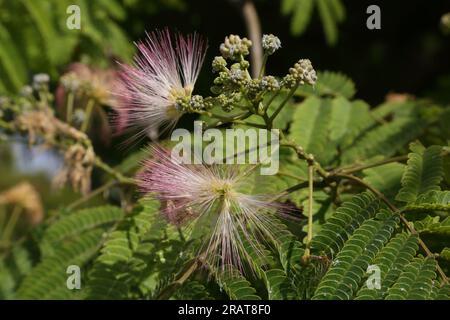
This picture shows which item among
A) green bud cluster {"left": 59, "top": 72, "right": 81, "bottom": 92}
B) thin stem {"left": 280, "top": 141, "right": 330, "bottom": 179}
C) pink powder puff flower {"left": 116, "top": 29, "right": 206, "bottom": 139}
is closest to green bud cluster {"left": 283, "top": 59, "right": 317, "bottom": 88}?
thin stem {"left": 280, "top": 141, "right": 330, "bottom": 179}

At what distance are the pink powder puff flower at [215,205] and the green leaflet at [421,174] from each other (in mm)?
452

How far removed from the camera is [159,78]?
2.20 metres

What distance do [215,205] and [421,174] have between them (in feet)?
2.40

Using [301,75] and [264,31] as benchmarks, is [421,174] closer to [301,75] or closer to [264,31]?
[301,75]

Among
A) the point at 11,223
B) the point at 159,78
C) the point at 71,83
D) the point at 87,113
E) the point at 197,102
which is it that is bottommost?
the point at 11,223

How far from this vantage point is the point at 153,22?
6.07 m

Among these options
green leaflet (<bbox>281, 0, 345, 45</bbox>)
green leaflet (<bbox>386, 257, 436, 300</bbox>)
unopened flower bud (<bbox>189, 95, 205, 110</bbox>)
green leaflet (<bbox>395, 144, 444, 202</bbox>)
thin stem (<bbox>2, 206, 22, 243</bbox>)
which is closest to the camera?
green leaflet (<bbox>386, 257, 436, 300</bbox>)

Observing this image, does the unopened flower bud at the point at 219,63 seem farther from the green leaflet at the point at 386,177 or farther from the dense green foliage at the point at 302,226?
the green leaflet at the point at 386,177

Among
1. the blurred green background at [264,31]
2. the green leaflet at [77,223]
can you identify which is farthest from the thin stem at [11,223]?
the green leaflet at [77,223]

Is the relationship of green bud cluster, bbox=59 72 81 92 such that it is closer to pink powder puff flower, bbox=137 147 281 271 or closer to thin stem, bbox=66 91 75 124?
thin stem, bbox=66 91 75 124

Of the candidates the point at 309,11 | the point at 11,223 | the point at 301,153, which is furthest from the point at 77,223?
the point at 309,11

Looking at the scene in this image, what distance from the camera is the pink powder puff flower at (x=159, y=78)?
85.7 inches

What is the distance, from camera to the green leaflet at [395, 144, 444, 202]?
2248 millimetres

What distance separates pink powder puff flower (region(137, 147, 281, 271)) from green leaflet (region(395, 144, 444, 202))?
1.48ft
